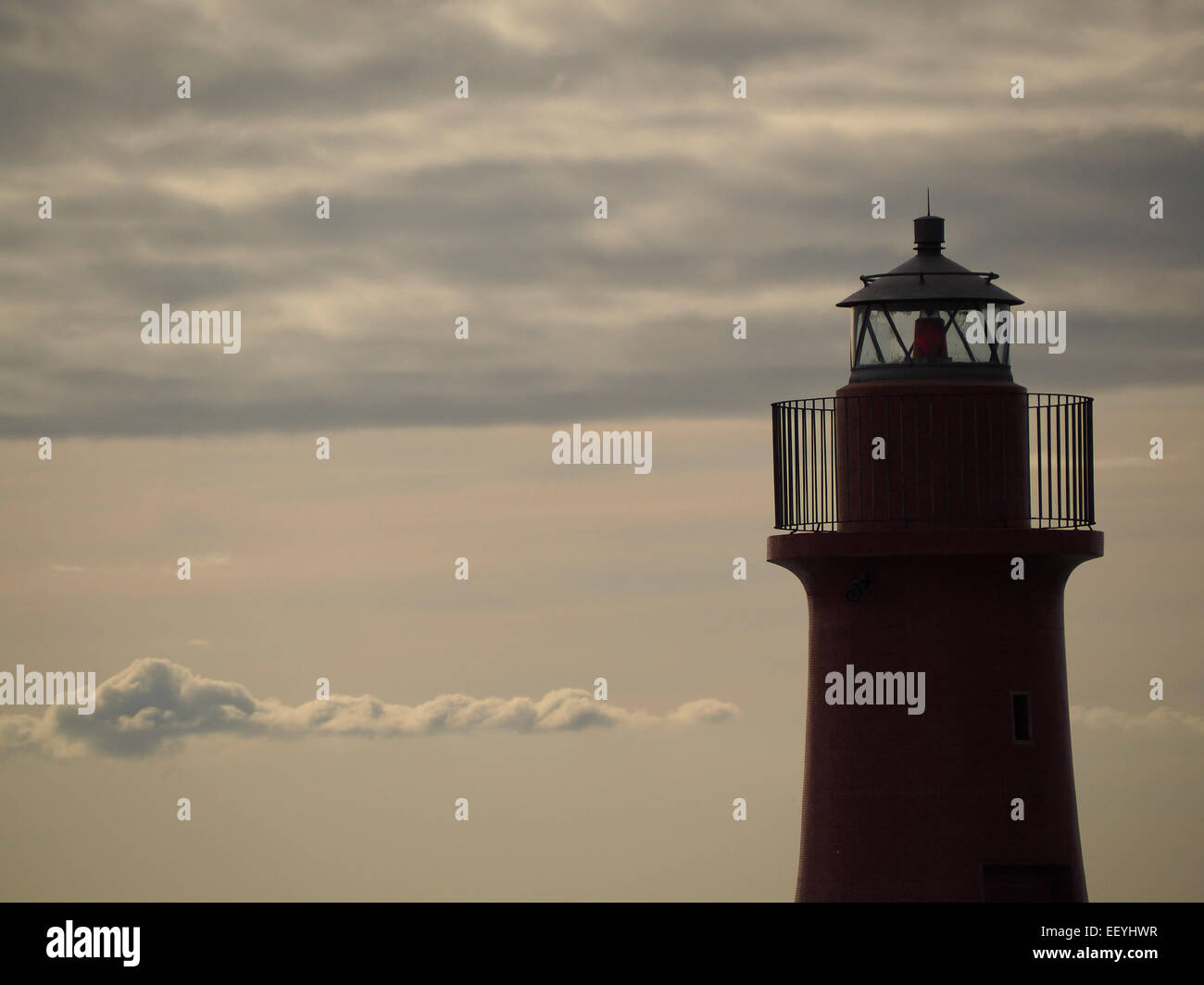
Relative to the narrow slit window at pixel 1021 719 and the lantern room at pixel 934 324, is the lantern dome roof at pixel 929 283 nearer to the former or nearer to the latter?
the lantern room at pixel 934 324

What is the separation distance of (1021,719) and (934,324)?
5.61 metres

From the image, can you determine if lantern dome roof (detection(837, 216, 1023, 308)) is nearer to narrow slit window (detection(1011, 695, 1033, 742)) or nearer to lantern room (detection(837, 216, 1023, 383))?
lantern room (detection(837, 216, 1023, 383))

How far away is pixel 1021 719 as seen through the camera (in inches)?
1646

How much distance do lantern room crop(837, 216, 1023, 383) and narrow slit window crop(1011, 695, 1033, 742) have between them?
452 centimetres

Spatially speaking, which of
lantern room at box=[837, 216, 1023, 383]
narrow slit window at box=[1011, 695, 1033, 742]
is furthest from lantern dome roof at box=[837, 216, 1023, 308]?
narrow slit window at box=[1011, 695, 1033, 742]

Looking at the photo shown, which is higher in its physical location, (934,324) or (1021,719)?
(934,324)

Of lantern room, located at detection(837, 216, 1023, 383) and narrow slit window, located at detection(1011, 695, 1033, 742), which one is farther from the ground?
lantern room, located at detection(837, 216, 1023, 383)

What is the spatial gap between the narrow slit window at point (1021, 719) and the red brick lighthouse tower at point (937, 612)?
25 mm

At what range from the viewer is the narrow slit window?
41.7 metres

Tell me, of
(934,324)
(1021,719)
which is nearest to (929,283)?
(934,324)

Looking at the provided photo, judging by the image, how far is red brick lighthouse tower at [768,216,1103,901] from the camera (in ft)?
136

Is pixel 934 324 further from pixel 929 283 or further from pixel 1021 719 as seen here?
pixel 1021 719
